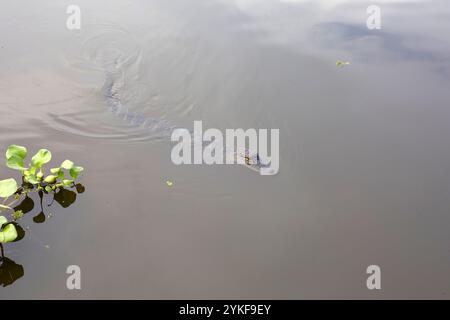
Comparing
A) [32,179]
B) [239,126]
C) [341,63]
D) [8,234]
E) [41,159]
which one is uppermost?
[341,63]

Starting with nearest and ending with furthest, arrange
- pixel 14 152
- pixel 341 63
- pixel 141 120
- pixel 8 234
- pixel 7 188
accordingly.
A: pixel 8 234, pixel 7 188, pixel 14 152, pixel 141 120, pixel 341 63

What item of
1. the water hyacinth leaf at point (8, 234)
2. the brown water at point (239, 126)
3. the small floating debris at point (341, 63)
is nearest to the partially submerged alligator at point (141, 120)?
the brown water at point (239, 126)

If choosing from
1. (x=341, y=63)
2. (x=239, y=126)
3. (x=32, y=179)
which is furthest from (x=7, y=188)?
(x=341, y=63)

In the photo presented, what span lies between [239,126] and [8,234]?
247 cm

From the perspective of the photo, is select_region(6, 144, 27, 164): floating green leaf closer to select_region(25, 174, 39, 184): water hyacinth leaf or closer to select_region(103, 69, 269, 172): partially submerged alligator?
select_region(25, 174, 39, 184): water hyacinth leaf

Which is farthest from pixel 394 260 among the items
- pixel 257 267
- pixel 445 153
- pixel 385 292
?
pixel 445 153

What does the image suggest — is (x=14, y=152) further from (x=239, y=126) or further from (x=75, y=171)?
(x=239, y=126)

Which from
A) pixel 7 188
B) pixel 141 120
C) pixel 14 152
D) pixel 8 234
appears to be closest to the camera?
pixel 8 234

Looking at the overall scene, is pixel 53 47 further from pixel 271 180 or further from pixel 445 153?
pixel 445 153

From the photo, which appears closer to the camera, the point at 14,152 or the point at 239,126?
the point at 14,152

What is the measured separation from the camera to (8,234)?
2906 mm

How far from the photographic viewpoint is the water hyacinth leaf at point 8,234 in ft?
9.47

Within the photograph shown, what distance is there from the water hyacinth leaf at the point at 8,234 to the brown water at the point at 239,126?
146 millimetres

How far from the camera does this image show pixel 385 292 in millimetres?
2980
